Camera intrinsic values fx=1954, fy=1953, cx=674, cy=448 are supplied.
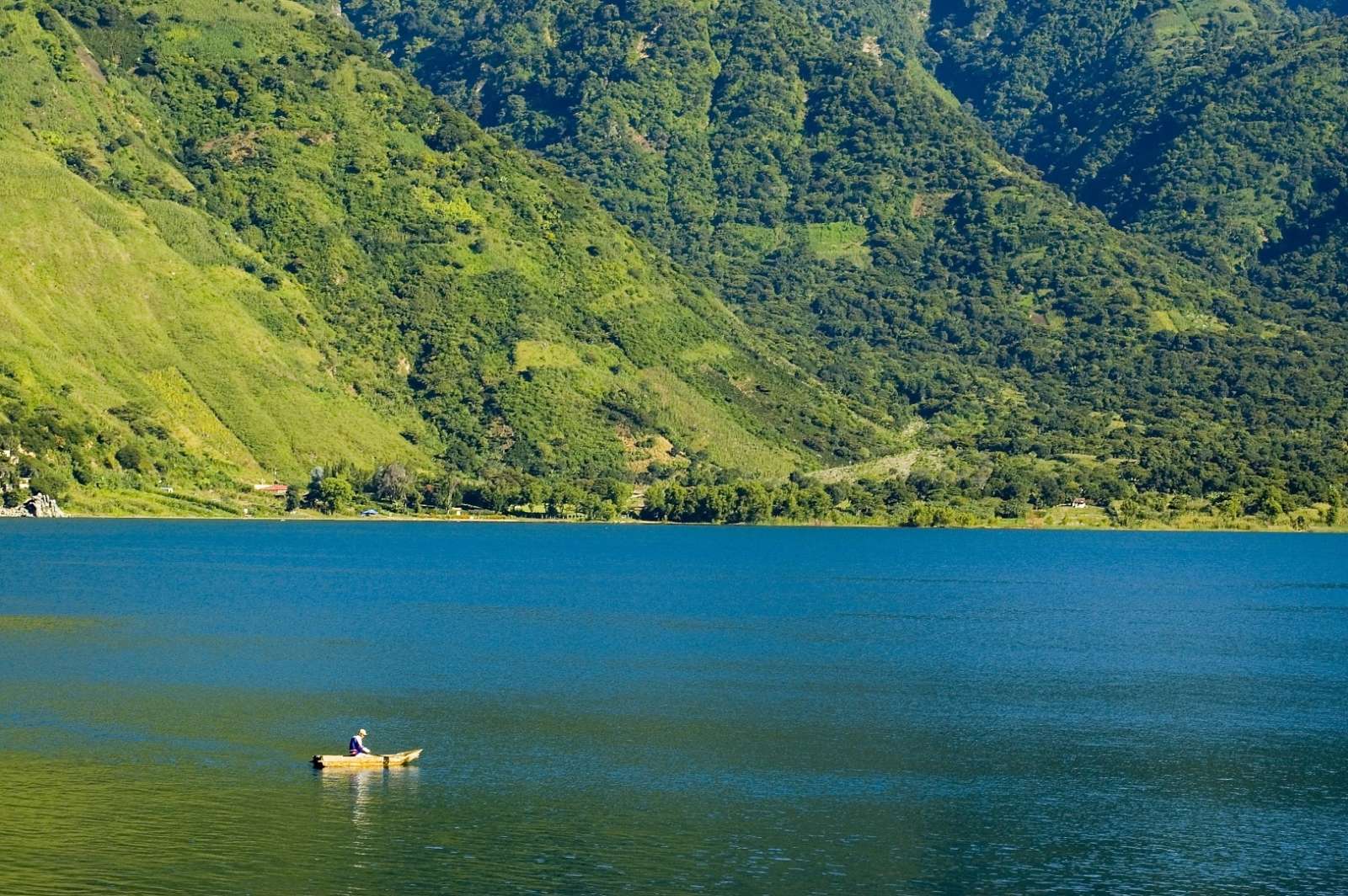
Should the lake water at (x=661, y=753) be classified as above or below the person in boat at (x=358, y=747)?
below

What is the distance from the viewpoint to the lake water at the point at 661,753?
218 ft

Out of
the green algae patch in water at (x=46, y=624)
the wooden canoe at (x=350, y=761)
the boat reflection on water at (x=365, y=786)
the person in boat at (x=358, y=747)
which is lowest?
the green algae patch in water at (x=46, y=624)

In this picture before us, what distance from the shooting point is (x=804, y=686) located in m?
111

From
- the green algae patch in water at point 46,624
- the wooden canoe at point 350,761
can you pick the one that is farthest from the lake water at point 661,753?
the wooden canoe at point 350,761

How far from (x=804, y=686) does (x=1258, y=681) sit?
1123 inches

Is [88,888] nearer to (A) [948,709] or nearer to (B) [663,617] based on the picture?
(A) [948,709]

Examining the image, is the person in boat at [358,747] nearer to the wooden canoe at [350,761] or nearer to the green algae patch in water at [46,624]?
the wooden canoe at [350,761]

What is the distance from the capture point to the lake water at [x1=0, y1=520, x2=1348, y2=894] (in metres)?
66.4

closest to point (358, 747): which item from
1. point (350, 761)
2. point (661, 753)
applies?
Answer: point (350, 761)

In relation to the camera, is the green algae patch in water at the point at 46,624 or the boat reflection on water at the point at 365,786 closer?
the boat reflection on water at the point at 365,786

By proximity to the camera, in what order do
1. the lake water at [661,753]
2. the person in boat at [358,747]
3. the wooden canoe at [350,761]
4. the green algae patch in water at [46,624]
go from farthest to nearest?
the green algae patch in water at [46,624] < the person in boat at [358,747] < the wooden canoe at [350,761] < the lake water at [661,753]

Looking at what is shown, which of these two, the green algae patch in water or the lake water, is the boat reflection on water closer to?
the lake water

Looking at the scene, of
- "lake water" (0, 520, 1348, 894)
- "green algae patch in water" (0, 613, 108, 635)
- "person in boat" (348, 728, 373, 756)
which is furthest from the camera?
"green algae patch in water" (0, 613, 108, 635)

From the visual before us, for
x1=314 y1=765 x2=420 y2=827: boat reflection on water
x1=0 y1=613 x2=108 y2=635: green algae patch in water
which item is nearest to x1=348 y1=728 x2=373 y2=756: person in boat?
x1=314 y1=765 x2=420 y2=827: boat reflection on water
